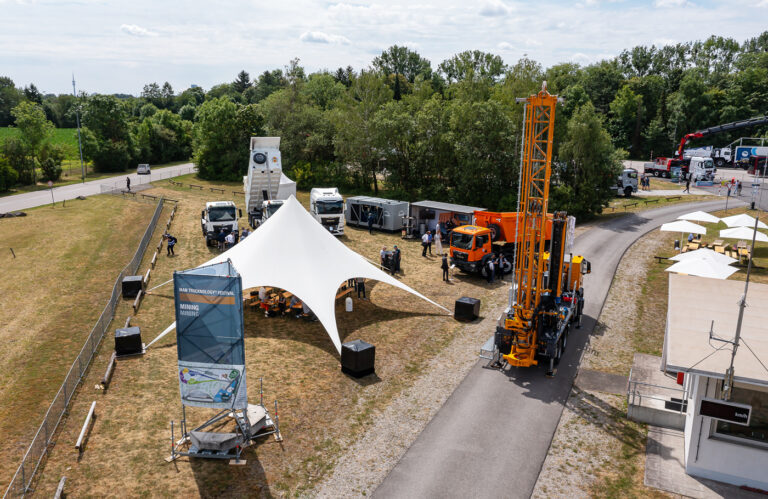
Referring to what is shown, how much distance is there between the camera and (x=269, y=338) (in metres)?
19.4

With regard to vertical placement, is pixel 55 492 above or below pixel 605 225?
below

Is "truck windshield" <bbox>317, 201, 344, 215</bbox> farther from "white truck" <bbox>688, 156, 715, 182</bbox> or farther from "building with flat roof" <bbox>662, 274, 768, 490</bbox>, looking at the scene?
"white truck" <bbox>688, 156, 715, 182</bbox>

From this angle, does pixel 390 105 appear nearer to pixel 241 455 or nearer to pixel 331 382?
pixel 331 382

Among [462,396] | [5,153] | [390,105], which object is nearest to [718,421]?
[462,396]

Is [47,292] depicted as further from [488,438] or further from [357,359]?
[488,438]

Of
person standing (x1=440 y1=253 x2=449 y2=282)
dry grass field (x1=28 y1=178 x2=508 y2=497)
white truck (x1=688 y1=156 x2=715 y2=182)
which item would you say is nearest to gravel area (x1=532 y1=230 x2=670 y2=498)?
dry grass field (x1=28 y1=178 x2=508 y2=497)

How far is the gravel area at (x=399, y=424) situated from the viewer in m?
11.8

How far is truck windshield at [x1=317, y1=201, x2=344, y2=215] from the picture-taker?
112 ft

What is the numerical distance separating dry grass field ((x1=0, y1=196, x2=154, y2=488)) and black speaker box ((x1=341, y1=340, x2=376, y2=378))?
844cm

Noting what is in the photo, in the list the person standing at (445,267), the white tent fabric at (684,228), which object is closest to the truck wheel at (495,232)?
the person standing at (445,267)

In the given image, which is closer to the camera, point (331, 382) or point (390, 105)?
point (331, 382)

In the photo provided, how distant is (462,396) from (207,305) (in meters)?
7.97

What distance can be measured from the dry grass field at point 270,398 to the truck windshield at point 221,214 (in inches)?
259

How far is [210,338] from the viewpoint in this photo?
39.4ft
